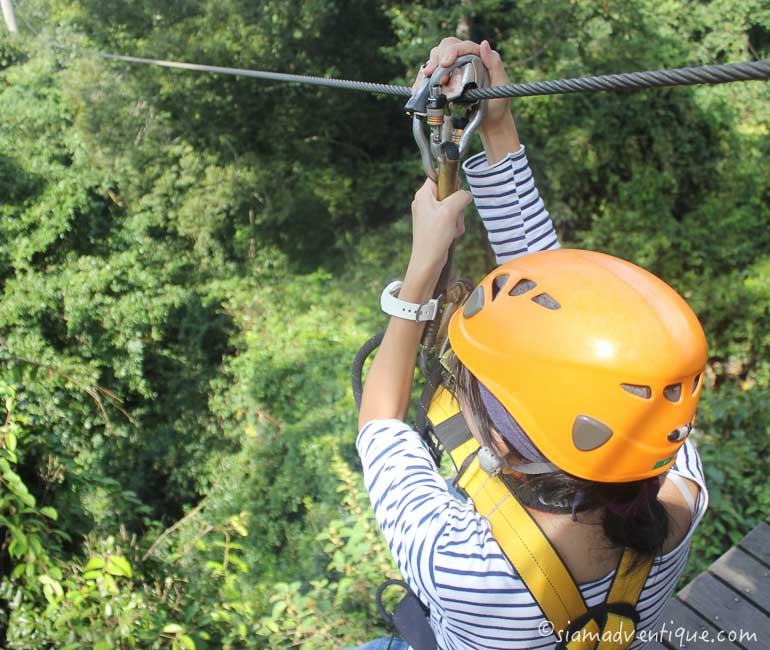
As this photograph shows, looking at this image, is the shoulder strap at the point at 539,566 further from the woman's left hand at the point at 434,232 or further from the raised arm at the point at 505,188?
the raised arm at the point at 505,188

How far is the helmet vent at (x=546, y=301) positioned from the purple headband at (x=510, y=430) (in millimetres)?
150

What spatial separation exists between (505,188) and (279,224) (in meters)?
7.63

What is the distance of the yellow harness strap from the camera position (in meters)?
0.85

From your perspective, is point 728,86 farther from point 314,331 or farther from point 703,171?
point 314,331

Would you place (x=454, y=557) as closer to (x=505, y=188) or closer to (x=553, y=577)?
(x=553, y=577)

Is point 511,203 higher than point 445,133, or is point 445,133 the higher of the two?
point 445,133

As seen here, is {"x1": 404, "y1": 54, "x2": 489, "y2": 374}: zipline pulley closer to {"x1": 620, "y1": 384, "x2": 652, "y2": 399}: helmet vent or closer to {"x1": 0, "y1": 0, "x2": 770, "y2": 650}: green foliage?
{"x1": 620, "y1": 384, "x2": 652, "y2": 399}: helmet vent

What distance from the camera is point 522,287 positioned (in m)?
0.96

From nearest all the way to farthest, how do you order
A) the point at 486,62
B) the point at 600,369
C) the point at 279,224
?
the point at 600,369 → the point at 486,62 → the point at 279,224

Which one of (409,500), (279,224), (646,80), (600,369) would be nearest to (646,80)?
(646,80)

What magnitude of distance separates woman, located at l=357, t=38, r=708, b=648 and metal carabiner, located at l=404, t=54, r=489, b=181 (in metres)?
0.24

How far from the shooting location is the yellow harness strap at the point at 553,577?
0.85 meters

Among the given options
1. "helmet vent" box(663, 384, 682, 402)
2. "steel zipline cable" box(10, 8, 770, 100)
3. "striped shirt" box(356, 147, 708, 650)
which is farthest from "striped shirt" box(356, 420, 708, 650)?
"steel zipline cable" box(10, 8, 770, 100)

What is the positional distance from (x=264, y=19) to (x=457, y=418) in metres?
7.28
